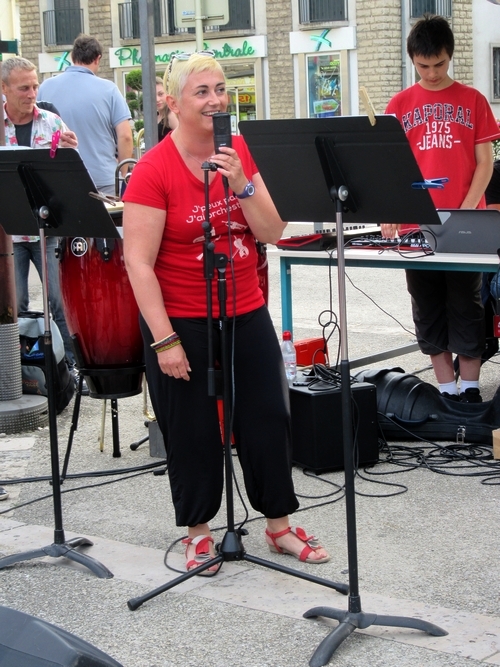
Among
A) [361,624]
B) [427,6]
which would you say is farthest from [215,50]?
[361,624]

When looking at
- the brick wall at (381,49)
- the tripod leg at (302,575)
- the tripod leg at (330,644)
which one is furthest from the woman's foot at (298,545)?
the brick wall at (381,49)

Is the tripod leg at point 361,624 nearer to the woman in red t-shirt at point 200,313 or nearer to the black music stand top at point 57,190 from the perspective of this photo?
the woman in red t-shirt at point 200,313

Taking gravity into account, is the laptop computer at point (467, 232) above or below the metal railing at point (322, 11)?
below

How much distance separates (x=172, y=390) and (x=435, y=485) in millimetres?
1496

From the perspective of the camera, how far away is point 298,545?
3.74m

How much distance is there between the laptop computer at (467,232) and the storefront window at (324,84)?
22.5m

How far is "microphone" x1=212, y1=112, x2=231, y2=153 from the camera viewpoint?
3.19m

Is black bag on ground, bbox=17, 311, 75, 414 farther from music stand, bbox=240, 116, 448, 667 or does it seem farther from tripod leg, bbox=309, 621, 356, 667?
tripod leg, bbox=309, 621, 356, 667

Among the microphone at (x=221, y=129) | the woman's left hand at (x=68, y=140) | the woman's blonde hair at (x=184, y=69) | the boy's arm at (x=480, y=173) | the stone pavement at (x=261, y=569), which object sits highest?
the woman's blonde hair at (x=184, y=69)

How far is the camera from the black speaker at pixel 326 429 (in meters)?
4.75

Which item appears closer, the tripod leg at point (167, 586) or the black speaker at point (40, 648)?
the black speaker at point (40, 648)

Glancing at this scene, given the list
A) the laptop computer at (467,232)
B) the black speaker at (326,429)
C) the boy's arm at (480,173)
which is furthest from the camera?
the boy's arm at (480,173)

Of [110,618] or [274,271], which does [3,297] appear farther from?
[274,271]

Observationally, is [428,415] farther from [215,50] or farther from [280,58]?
[215,50]
